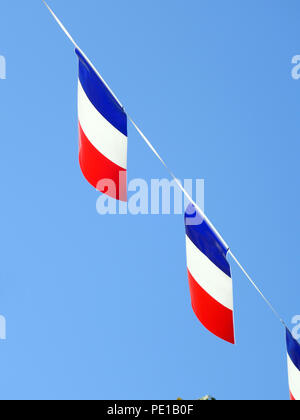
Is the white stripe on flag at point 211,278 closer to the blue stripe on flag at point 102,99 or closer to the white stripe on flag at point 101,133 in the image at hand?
the white stripe on flag at point 101,133

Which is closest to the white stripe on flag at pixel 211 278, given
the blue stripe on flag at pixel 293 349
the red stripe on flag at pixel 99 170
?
the blue stripe on flag at pixel 293 349

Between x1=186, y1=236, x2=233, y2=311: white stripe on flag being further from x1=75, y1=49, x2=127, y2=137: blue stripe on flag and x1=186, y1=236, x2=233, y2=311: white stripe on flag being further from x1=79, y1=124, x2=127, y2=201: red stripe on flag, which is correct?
x1=75, y1=49, x2=127, y2=137: blue stripe on flag

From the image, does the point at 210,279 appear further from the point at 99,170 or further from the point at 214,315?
the point at 99,170

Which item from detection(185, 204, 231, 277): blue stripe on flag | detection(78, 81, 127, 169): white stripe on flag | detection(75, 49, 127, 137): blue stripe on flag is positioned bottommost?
detection(185, 204, 231, 277): blue stripe on flag

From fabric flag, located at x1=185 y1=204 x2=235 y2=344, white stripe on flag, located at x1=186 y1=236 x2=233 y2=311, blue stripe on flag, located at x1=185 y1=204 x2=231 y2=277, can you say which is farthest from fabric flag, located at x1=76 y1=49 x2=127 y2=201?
white stripe on flag, located at x1=186 y1=236 x2=233 y2=311

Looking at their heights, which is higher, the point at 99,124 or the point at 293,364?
the point at 99,124

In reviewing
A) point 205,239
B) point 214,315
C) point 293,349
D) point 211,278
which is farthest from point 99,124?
point 293,349

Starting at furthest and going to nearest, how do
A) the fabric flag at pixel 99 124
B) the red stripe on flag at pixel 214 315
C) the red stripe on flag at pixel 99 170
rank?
the red stripe on flag at pixel 214 315, the fabric flag at pixel 99 124, the red stripe on flag at pixel 99 170
